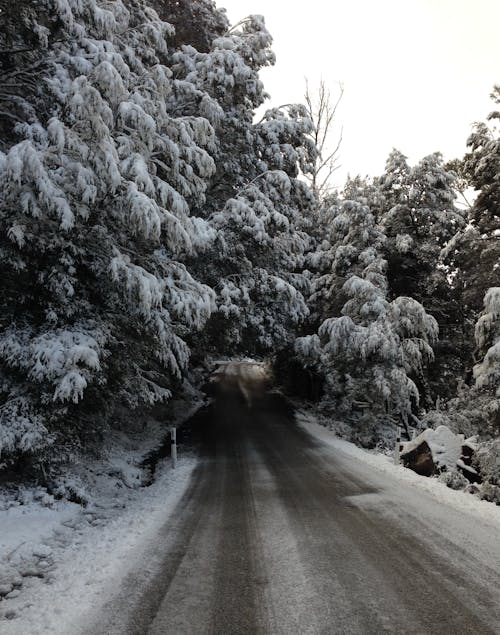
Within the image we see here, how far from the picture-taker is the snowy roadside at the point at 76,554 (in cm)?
393

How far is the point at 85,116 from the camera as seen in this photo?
666 cm

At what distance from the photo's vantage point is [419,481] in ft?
30.2

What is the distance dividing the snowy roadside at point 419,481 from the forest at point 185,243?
31.2 inches

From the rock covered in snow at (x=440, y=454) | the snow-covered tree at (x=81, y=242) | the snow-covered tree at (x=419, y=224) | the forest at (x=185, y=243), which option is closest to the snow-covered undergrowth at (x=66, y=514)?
the forest at (x=185, y=243)

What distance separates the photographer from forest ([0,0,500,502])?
693 cm

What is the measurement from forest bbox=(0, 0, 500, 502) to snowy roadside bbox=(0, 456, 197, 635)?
1081 millimetres

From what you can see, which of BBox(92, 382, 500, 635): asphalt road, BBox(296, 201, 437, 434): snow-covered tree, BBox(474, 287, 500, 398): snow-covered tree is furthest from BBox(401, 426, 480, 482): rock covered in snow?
BBox(296, 201, 437, 434): snow-covered tree

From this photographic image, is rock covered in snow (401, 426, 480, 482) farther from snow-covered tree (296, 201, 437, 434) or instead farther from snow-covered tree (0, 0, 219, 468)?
snow-covered tree (0, 0, 219, 468)

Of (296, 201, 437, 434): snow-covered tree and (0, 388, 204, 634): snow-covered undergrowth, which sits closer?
(0, 388, 204, 634): snow-covered undergrowth

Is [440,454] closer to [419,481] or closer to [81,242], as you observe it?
[419,481]

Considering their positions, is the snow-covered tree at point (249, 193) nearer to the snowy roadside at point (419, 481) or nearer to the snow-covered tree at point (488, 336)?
the snowy roadside at point (419, 481)

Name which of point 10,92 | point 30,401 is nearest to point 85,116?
point 10,92

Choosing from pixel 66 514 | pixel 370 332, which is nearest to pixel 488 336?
pixel 370 332

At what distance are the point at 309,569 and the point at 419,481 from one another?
5219mm
